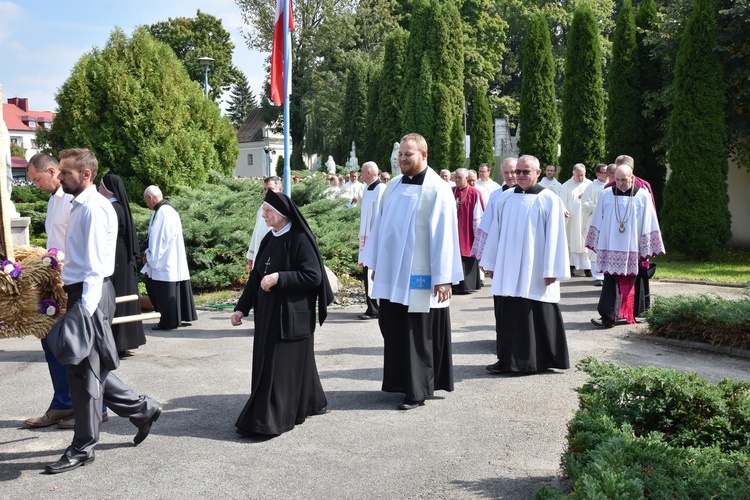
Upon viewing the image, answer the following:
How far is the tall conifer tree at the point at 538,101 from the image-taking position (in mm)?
25547

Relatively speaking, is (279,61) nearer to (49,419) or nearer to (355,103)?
(49,419)

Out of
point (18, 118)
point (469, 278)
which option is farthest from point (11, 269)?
point (18, 118)

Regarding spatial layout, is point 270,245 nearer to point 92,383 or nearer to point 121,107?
point 92,383

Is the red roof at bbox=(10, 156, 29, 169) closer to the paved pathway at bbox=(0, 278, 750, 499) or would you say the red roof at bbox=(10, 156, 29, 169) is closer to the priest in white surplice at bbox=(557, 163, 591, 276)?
the priest in white surplice at bbox=(557, 163, 591, 276)

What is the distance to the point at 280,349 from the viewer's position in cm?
600

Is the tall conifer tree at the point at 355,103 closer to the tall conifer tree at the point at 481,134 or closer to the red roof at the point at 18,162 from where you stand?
the tall conifer tree at the point at 481,134

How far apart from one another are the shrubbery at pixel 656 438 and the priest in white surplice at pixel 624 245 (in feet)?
16.8

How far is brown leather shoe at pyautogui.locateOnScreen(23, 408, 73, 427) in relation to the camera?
6277 mm

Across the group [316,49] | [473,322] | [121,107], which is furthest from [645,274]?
[316,49]

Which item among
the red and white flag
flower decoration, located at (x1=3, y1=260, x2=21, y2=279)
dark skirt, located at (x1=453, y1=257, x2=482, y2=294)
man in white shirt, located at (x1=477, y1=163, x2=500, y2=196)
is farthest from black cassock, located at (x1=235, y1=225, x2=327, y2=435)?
man in white shirt, located at (x1=477, y1=163, x2=500, y2=196)

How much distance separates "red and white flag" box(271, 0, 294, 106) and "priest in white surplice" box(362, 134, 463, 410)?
318 inches

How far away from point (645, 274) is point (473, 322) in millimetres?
2298

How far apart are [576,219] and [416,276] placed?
32.4ft

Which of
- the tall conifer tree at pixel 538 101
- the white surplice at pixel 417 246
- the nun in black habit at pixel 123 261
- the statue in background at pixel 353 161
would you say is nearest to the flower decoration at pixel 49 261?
the white surplice at pixel 417 246
